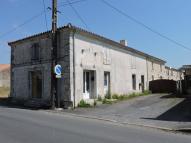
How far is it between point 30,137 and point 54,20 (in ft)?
39.1

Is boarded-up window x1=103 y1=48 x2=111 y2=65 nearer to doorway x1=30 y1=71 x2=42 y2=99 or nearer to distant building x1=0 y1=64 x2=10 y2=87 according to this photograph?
doorway x1=30 y1=71 x2=42 y2=99

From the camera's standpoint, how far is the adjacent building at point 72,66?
19.3m

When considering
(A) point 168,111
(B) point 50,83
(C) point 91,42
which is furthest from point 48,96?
(A) point 168,111

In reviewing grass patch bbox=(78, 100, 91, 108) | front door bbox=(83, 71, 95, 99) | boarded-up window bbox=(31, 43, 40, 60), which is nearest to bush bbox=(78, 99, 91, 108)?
grass patch bbox=(78, 100, 91, 108)

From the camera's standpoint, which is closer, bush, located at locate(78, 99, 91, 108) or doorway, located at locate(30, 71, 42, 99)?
bush, located at locate(78, 99, 91, 108)

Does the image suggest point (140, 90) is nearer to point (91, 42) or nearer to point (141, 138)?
point (91, 42)

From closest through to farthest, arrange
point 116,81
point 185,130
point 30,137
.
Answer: point 30,137
point 185,130
point 116,81

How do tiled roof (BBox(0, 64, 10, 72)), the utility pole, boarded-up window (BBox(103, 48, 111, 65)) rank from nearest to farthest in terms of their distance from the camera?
the utility pole < boarded-up window (BBox(103, 48, 111, 65)) < tiled roof (BBox(0, 64, 10, 72))

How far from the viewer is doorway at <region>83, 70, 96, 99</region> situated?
21.0 meters

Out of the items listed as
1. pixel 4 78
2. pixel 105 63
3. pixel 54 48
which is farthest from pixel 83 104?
pixel 4 78

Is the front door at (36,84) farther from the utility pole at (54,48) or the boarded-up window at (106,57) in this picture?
the boarded-up window at (106,57)

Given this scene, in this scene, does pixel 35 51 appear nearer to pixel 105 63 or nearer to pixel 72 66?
pixel 72 66

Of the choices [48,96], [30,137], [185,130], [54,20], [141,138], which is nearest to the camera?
[30,137]

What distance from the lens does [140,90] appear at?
30.2m
